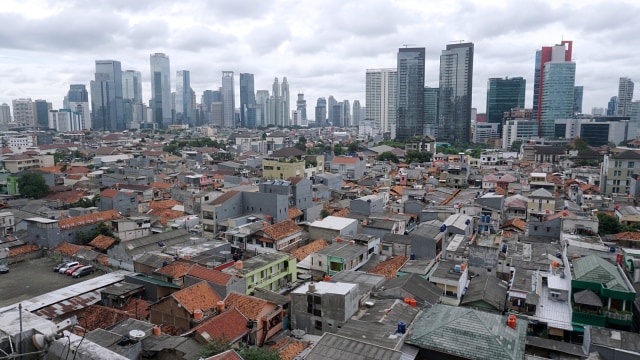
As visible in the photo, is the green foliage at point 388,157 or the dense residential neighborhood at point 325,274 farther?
the green foliage at point 388,157

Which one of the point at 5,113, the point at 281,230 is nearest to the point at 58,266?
the point at 281,230

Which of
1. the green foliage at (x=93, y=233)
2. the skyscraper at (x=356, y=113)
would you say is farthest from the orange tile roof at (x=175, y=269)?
the skyscraper at (x=356, y=113)

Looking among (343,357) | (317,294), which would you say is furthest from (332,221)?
(343,357)

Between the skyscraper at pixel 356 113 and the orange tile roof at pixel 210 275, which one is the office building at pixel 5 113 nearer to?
the skyscraper at pixel 356 113

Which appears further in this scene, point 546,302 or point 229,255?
point 229,255

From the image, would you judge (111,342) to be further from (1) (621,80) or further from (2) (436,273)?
(1) (621,80)

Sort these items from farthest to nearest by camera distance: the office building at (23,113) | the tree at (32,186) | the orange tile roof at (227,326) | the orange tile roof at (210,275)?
the office building at (23,113) → the tree at (32,186) → the orange tile roof at (210,275) → the orange tile roof at (227,326)
